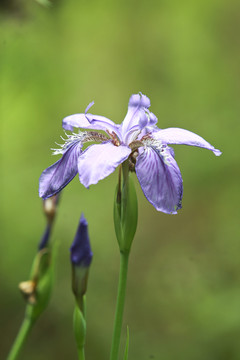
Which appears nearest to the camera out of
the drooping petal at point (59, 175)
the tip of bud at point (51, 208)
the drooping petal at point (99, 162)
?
the drooping petal at point (99, 162)

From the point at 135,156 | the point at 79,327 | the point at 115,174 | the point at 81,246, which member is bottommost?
the point at 79,327

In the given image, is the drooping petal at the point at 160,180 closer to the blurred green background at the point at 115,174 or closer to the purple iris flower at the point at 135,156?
the purple iris flower at the point at 135,156

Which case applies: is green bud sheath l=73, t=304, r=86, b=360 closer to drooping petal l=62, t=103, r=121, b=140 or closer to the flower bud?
the flower bud

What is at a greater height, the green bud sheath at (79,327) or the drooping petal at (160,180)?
the drooping petal at (160,180)

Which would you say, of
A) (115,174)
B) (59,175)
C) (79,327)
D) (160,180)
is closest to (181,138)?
(160,180)

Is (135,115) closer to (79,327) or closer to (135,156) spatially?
(135,156)

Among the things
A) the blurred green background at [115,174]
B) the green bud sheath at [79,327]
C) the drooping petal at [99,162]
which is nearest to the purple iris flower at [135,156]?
the drooping petal at [99,162]

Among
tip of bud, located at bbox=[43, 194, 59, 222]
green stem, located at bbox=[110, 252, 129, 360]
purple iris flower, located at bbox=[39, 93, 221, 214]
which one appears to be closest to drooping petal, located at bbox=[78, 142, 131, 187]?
purple iris flower, located at bbox=[39, 93, 221, 214]
